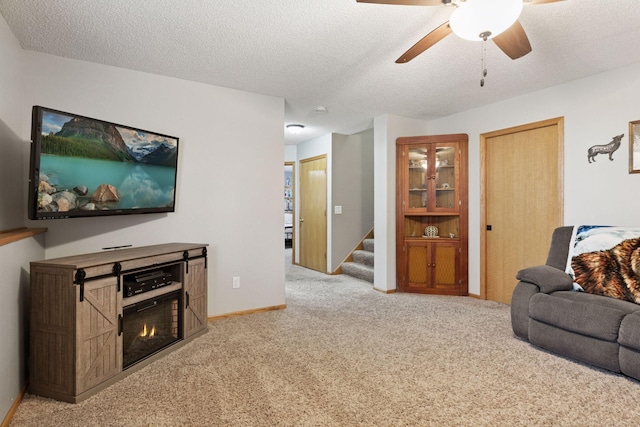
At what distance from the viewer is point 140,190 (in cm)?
289

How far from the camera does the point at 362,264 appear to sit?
5.86 metres

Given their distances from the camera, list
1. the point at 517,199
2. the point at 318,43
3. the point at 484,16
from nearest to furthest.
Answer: the point at 484,16, the point at 318,43, the point at 517,199

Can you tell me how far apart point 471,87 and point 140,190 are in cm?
326

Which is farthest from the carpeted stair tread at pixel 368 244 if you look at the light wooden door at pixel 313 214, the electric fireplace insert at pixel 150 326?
the electric fireplace insert at pixel 150 326

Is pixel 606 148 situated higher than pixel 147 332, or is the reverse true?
pixel 606 148

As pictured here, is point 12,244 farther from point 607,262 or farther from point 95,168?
point 607,262

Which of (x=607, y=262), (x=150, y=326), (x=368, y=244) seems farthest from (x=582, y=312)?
(x=368, y=244)

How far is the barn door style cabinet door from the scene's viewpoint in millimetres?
4605

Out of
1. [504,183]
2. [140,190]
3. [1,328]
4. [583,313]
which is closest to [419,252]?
[504,183]

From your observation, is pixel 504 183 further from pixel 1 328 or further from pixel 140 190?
pixel 1 328

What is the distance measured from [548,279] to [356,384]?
1.78 metres

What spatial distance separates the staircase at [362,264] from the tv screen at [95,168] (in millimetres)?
3157

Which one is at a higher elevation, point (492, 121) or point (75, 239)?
point (492, 121)

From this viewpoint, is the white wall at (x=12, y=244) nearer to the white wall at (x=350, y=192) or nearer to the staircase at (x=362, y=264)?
the staircase at (x=362, y=264)
